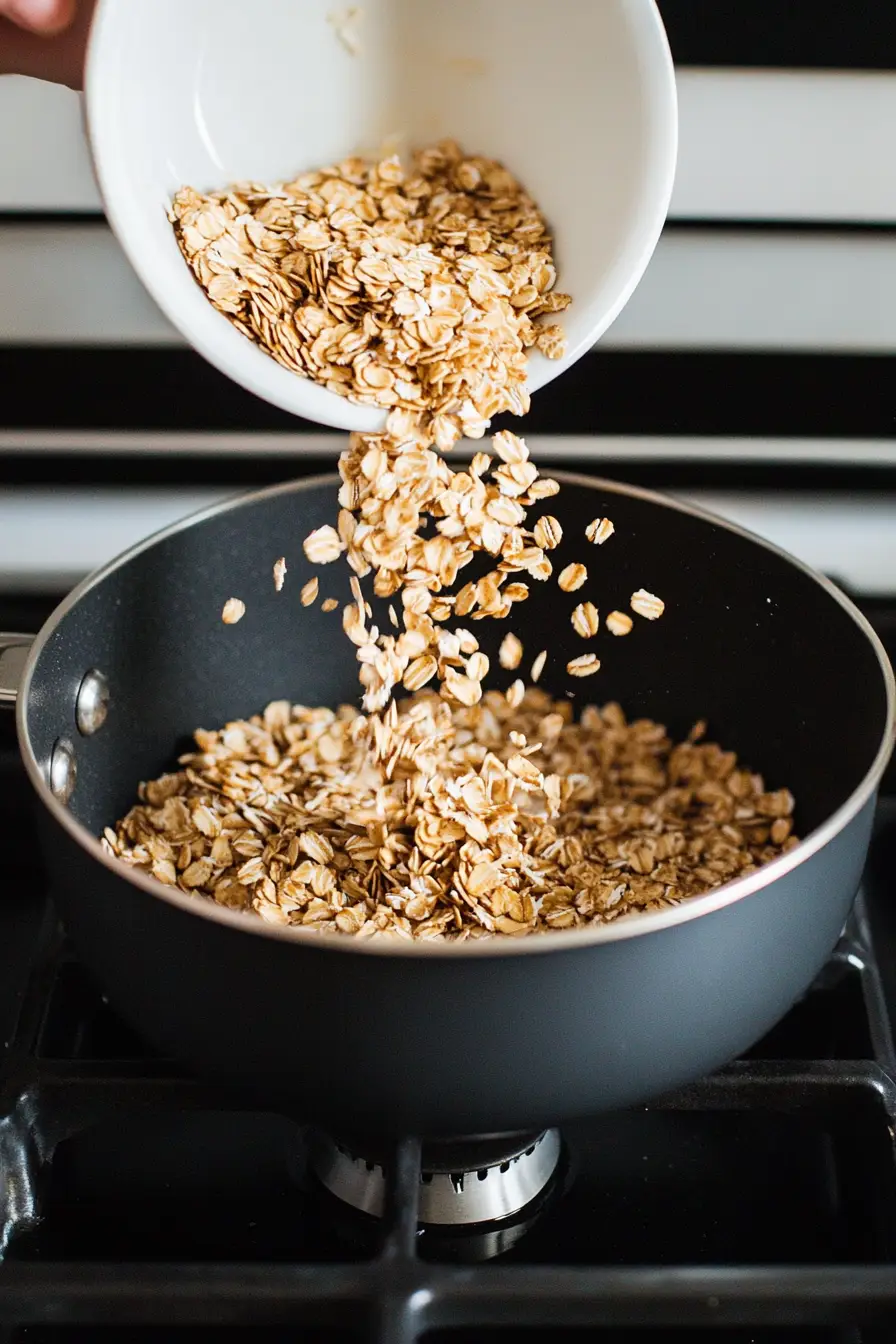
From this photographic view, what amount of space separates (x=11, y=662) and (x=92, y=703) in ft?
0.32

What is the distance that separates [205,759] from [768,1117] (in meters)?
0.41

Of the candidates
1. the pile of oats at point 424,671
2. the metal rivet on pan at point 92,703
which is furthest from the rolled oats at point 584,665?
the metal rivet on pan at point 92,703

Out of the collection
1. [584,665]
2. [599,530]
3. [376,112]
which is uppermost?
[376,112]

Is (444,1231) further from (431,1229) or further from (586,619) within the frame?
(586,619)

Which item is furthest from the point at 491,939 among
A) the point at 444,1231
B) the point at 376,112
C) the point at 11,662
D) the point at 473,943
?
the point at 376,112

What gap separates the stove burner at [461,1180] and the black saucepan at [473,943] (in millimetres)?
89

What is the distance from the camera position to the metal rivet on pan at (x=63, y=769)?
2.54 ft

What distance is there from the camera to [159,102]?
27.7 inches

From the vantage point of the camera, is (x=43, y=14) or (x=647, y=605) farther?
(x=647, y=605)

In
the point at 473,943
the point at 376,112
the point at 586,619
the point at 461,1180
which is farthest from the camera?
the point at 586,619

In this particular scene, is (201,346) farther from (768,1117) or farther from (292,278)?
(768,1117)

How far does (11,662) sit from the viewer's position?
723 mm

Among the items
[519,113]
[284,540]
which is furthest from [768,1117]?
[519,113]

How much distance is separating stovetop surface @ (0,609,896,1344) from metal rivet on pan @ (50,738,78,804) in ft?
0.30
